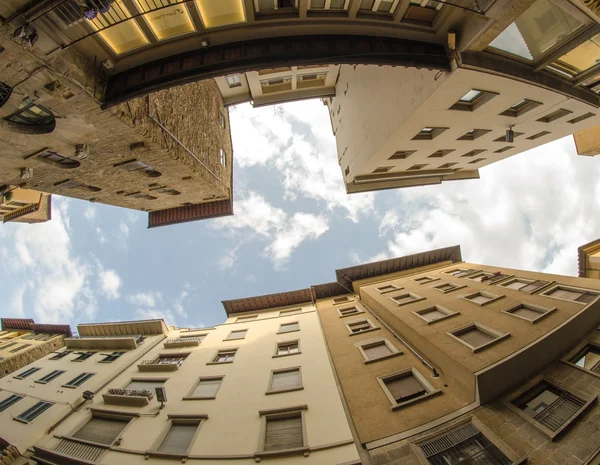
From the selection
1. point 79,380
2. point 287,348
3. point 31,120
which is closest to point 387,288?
point 287,348

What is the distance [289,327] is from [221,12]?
1691cm

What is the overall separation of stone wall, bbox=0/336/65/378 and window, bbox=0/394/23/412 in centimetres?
868

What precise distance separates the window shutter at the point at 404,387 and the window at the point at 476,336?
8.63 ft

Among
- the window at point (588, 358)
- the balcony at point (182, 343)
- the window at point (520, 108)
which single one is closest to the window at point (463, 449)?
the window at point (588, 358)

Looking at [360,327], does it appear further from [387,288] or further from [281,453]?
[281,453]

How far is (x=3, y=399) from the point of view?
13.9 m

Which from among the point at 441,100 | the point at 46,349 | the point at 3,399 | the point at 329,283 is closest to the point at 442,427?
the point at 441,100

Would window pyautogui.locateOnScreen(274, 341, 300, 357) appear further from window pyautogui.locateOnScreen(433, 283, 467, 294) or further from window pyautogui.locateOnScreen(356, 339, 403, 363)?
window pyautogui.locateOnScreen(433, 283, 467, 294)

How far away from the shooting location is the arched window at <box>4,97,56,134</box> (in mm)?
8016

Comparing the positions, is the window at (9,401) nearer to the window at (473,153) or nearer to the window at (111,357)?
the window at (111,357)

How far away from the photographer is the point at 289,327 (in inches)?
701

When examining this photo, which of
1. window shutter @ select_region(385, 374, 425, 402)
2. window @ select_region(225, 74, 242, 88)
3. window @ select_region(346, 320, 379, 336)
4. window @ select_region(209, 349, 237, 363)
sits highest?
window @ select_region(225, 74, 242, 88)

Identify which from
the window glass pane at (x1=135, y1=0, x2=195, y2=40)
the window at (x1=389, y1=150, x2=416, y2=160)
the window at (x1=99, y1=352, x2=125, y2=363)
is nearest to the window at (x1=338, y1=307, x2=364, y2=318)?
the window at (x1=389, y1=150, x2=416, y2=160)

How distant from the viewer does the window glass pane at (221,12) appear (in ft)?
25.8
